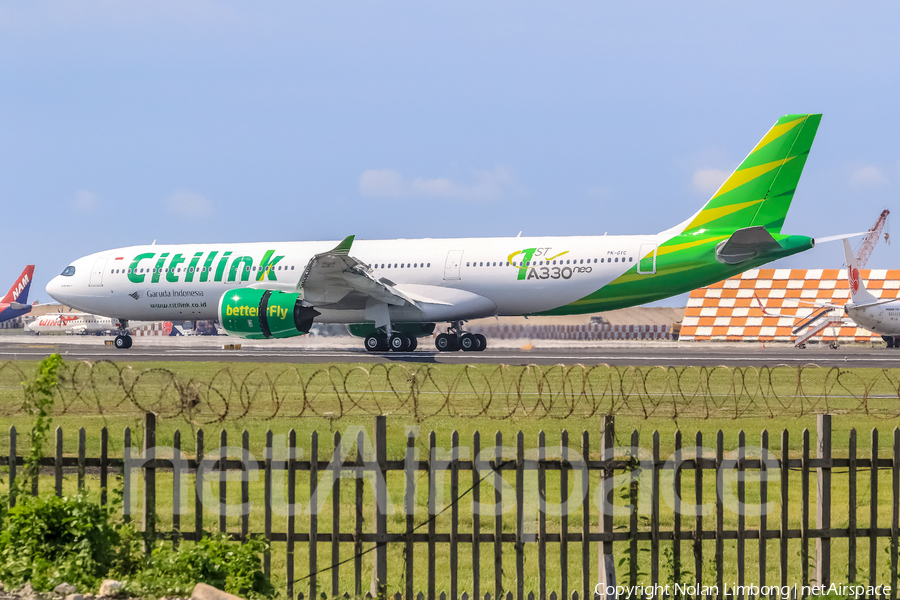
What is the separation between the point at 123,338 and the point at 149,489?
3722 cm

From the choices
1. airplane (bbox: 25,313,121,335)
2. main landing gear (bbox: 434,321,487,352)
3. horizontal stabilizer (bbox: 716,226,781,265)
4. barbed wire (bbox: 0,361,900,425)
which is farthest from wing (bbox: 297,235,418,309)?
airplane (bbox: 25,313,121,335)

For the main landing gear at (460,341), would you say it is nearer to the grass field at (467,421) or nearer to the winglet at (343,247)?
the winglet at (343,247)

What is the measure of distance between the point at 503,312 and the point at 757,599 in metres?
29.0

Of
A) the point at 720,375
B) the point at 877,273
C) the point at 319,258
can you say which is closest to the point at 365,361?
the point at 319,258

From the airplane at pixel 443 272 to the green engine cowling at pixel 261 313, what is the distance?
0.12ft

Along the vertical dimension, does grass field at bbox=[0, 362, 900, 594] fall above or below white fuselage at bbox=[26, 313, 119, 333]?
above

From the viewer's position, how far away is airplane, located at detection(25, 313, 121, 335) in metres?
85.1

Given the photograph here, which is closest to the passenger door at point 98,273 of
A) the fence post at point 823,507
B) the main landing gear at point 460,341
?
the main landing gear at point 460,341

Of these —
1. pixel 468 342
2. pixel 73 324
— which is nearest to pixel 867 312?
pixel 468 342

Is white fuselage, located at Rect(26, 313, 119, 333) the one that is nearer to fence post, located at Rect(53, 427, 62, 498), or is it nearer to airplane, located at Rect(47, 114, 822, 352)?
airplane, located at Rect(47, 114, 822, 352)

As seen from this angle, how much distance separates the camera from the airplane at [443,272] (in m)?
32.0

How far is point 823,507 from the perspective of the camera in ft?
22.7

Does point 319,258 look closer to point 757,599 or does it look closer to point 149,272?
point 149,272

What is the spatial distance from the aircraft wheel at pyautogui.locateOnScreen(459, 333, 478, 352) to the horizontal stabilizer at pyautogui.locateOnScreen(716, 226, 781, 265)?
37.1ft
